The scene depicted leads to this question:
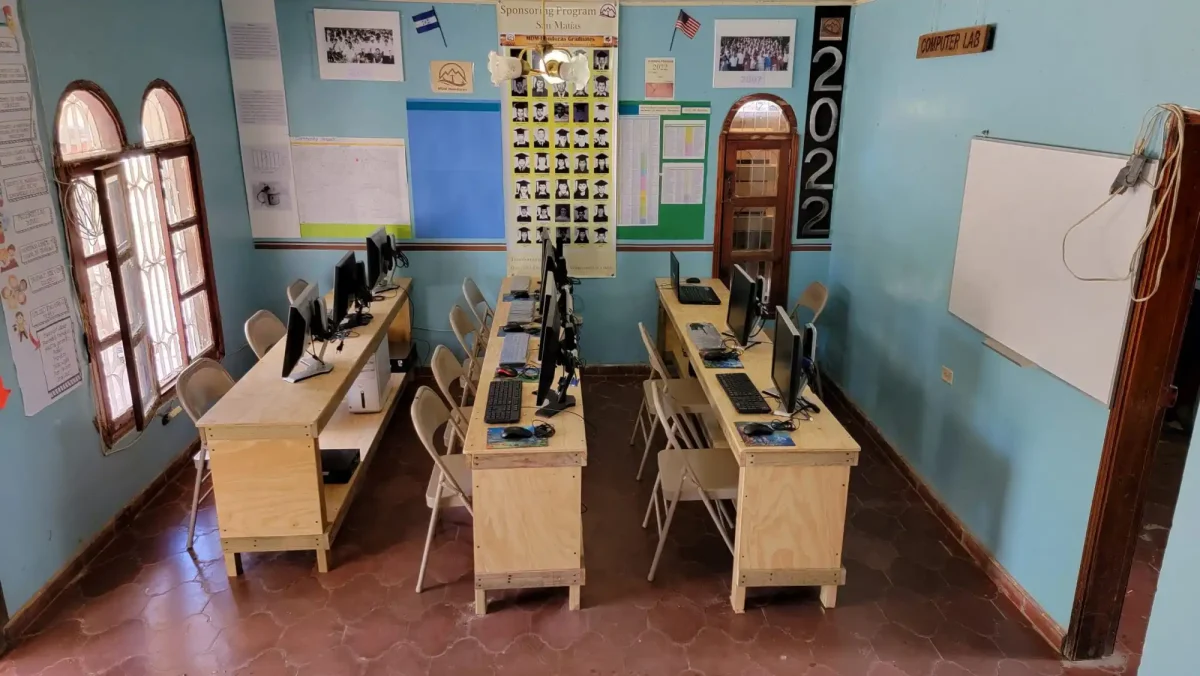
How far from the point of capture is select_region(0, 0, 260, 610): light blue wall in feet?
11.8

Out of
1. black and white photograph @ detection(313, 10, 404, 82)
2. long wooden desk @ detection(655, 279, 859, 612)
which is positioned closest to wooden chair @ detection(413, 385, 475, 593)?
long wooden desk @ detection(655, 279, 859, 612)

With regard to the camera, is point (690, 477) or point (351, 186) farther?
point (351, 186)

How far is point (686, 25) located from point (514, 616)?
4566mm

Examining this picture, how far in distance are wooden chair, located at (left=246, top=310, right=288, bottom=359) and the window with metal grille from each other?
1.73 ft

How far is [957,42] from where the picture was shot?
4285 millimetres

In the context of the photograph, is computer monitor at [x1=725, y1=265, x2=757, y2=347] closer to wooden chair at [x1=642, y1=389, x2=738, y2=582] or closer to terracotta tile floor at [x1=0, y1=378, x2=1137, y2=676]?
wooden chair at [x1=642, y1=389, x2=738, y2=582]

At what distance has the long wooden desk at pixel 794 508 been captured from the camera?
3551 mm

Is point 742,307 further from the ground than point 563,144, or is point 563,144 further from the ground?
point 563,144

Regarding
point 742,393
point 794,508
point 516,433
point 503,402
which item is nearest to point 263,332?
point 503,402

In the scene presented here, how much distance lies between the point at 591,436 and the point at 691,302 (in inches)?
49.9

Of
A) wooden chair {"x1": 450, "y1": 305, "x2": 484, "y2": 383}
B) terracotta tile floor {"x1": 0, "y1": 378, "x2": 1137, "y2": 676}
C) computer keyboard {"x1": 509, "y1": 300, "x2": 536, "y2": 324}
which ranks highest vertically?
computer keyboard {"x1": 509, "y1": 300, "x2": 536, "y2": 324}

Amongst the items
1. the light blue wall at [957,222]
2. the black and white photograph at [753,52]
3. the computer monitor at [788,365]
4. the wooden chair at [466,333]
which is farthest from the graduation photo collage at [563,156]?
the computer monitor at [788,365]

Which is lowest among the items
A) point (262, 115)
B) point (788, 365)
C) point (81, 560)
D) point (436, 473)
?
point (81, 560)

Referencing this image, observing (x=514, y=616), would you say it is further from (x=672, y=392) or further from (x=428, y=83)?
(x=428, y=83)
